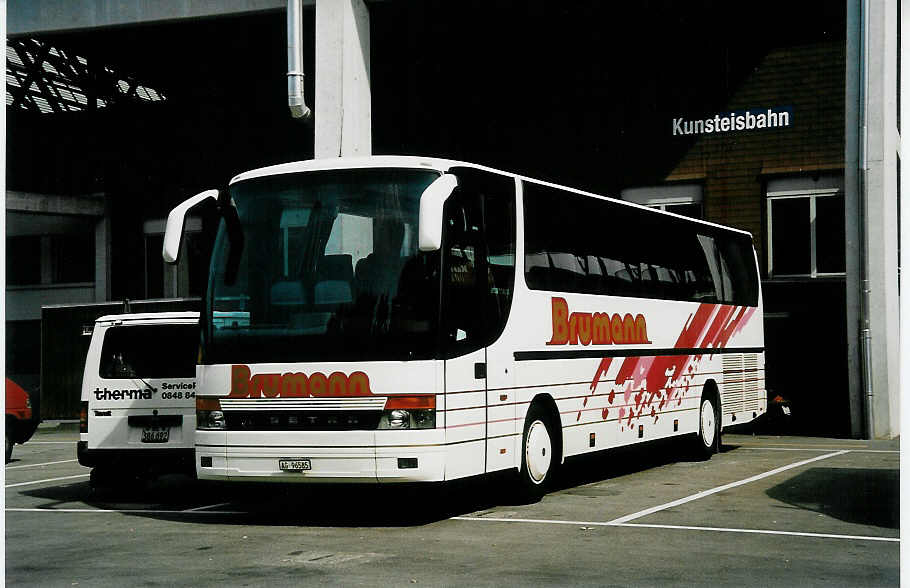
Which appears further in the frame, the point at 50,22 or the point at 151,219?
the point at 151,219

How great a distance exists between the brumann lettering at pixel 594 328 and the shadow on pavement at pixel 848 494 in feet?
8.16

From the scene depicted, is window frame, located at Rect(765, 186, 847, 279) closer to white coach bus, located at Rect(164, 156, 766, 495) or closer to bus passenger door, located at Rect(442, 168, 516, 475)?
white coach bus, located at Rect(164, 156, 766, 495)

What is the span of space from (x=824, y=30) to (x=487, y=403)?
15637 mm

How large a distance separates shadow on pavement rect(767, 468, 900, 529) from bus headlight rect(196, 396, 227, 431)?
549 centimetres

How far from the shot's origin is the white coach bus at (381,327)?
11758 millimetres

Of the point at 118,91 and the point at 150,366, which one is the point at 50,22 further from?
the point at 150,366

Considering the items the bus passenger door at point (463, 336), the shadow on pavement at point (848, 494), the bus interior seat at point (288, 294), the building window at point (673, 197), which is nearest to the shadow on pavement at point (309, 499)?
the bus passenger door at point (463, 336)

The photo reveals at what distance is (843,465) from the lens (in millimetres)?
17656

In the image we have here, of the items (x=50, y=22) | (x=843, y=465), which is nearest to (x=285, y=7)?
(x=50, y=22)

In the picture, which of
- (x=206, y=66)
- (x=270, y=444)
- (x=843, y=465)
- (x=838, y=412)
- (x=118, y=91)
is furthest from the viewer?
(x=118, y=91)

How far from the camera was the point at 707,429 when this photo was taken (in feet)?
63.3

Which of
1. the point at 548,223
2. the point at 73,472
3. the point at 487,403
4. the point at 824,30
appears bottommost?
the point at 73,472

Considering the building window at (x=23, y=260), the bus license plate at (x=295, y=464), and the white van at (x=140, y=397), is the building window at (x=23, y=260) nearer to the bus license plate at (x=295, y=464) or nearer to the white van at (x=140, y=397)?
the white van at (x=140, y=397)

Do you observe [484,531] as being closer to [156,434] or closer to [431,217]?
[431,217]
